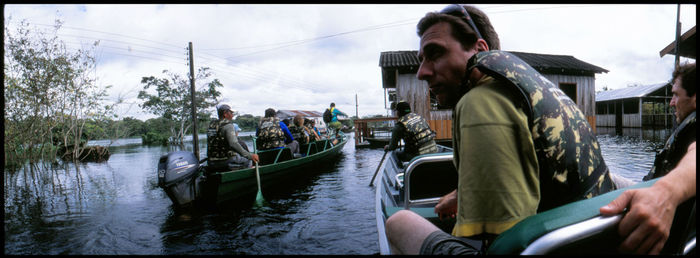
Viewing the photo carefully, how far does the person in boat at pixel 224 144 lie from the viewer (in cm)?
608

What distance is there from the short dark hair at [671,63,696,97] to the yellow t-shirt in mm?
1461

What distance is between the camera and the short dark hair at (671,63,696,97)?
5.17 ft

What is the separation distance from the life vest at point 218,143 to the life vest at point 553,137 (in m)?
5.94

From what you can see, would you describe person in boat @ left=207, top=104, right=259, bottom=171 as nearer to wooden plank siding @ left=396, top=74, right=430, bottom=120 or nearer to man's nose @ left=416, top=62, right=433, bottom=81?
man's nose @ left=416, top=62, right=433, bottom=81

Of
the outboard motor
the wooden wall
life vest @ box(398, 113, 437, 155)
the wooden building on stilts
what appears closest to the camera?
the outboard motor

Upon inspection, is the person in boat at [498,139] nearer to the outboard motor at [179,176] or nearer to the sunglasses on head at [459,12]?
the sunglasses on head at [459,12]

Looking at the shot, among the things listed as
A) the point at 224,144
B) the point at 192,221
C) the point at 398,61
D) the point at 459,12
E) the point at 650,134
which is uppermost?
the point at 398,61

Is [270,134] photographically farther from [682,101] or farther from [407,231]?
[682,101]

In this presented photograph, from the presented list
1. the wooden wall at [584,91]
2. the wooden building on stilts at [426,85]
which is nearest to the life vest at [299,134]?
the wooden building on stilts at [426,85]

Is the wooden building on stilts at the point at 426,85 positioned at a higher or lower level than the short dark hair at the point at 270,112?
higher

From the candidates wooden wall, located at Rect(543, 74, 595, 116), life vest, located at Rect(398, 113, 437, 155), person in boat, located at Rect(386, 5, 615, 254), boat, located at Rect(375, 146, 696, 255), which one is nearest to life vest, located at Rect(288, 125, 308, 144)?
life vest, located at Rect(398, 113, 437, 155)

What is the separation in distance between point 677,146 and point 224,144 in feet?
20.8

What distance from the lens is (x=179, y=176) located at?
16.9 feet

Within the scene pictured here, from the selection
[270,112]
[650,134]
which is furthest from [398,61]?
[650,134]
